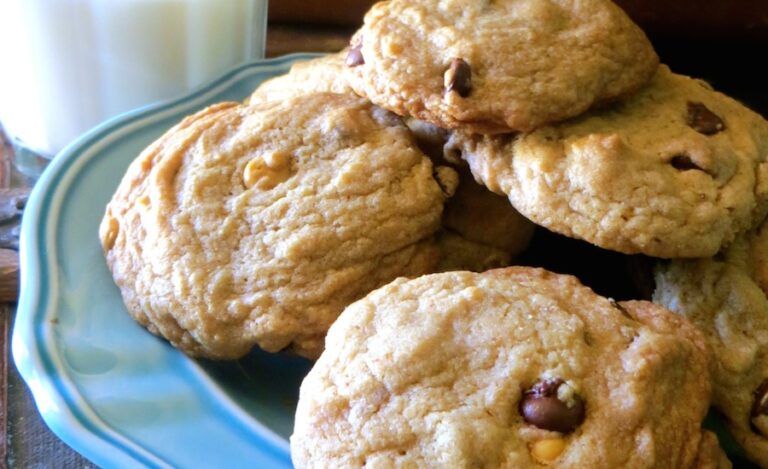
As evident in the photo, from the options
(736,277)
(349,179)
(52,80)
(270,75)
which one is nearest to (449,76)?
(349,179)

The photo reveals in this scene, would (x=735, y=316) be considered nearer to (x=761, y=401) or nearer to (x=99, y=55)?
(x=761, y=401)

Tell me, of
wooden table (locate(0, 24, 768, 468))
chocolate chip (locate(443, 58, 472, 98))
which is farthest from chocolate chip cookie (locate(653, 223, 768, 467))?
wooden table (locate(0, 24, 768, 468))

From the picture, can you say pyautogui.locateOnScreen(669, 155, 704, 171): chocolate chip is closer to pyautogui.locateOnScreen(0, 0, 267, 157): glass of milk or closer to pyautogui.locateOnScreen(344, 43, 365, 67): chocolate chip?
pyautogui.locateOnScreen(344, 43, 365, 67): chocolate chip

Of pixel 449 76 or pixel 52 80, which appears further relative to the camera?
pixel 52 80

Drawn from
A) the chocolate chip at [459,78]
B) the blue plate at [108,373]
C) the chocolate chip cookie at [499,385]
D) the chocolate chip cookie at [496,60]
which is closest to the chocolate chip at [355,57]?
the chocolate chip cookie at [496,60]

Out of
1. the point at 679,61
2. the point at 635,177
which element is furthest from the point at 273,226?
the point at 679,61

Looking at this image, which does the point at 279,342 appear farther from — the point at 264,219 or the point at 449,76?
the point at 449,76
